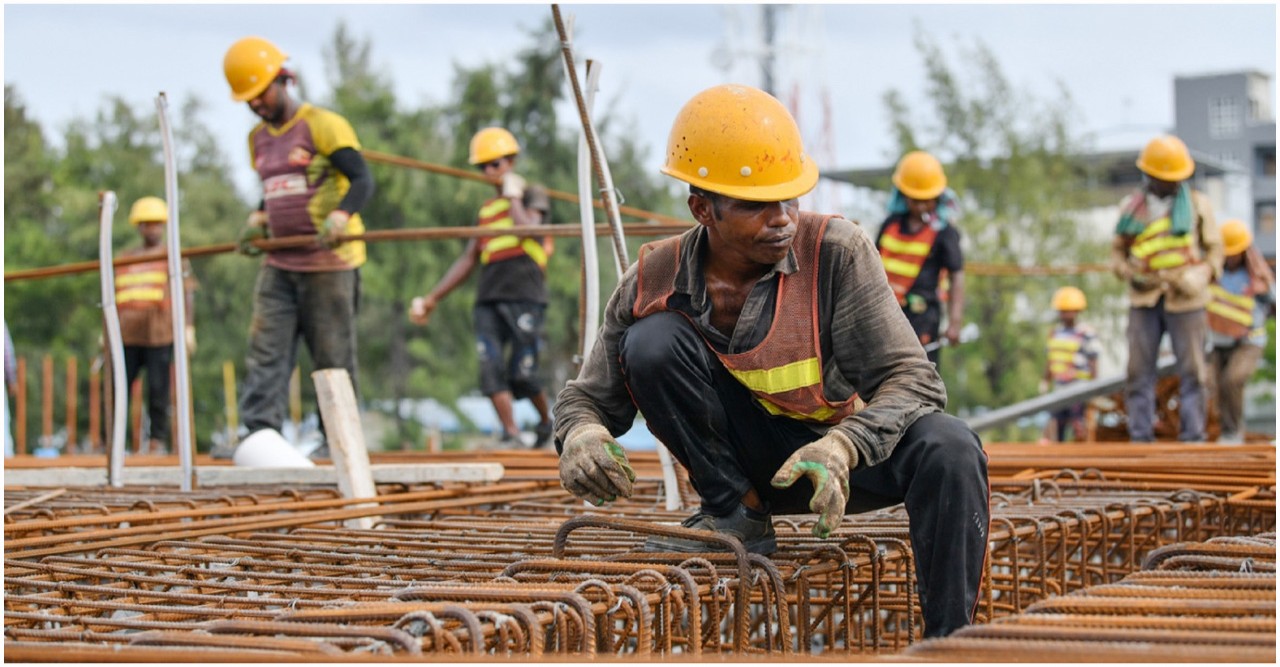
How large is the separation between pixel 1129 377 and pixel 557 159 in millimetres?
15866

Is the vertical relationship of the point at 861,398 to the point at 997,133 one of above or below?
below

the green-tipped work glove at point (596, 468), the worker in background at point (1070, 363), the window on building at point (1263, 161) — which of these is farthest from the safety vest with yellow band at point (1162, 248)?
the window on building at point (1263, 161)

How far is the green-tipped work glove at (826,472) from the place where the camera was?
111 inches

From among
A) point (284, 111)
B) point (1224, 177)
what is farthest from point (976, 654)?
point (1224, 177)

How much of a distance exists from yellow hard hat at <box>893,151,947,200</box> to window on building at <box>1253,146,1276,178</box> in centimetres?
3851

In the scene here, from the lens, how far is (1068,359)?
13641mm

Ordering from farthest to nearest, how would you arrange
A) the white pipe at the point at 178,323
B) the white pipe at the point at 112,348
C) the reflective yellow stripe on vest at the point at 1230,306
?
1. the reflective yellow stripe on vest at the point at 1230,306
2. the white pipe at the point at 112,348
3. the white pipe at the point at 178,323

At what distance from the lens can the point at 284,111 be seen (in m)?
6.42

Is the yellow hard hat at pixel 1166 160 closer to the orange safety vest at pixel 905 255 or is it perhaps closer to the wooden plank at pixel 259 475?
the orange safety vest at pixel 905 255

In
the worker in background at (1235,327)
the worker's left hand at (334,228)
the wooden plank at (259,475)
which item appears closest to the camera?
the wooden plank at (259,475)

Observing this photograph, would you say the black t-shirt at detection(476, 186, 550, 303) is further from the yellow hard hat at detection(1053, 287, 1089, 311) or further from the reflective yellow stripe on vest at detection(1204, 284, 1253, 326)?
the yellow hard hat at detection(1053, 287, 1089, 311)

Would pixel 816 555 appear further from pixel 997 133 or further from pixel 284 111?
pixel 997 133

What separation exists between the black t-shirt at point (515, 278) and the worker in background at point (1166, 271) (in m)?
3.10

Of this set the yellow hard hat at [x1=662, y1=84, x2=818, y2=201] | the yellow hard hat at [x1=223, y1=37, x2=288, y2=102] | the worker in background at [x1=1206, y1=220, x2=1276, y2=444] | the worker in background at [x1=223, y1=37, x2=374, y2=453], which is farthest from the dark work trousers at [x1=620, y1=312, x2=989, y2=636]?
the worker in background at [x1=1206, y1=220, x2=1276, y2=444]
